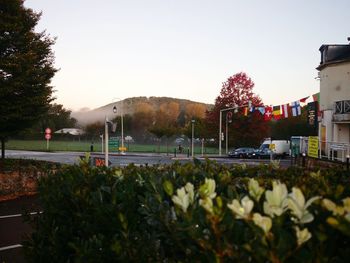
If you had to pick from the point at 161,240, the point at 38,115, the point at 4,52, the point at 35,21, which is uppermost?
the point at 35,21

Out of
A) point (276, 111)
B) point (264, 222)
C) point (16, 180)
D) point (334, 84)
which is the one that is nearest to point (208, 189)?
point (264, 222)

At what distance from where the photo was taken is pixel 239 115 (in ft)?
177

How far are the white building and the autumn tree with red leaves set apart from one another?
76.5ft

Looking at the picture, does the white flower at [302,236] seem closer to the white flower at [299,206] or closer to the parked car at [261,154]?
the white flower at [299,206]

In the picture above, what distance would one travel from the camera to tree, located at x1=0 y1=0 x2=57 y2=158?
1730 cm

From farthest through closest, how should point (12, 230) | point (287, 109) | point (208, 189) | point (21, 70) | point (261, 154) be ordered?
point (261, 154) → point (287, 109) → point (21, 70) → point (12, 230) → point (208, 189)

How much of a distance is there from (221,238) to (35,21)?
19.2 metres

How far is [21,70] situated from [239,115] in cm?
3984

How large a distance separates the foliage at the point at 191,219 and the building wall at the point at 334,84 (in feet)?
87.3

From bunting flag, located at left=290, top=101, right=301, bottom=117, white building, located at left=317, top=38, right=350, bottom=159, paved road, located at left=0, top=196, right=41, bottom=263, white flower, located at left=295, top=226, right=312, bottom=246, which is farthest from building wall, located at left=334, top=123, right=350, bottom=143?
white flower, located at left=295, top=226, right=312, bottom=246

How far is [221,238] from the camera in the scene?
218cm

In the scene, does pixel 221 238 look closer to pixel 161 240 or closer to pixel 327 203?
pixel 327 203

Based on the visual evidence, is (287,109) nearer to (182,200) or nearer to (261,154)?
(261,154)

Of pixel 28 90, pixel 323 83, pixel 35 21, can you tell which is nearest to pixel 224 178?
pixel 28 90
